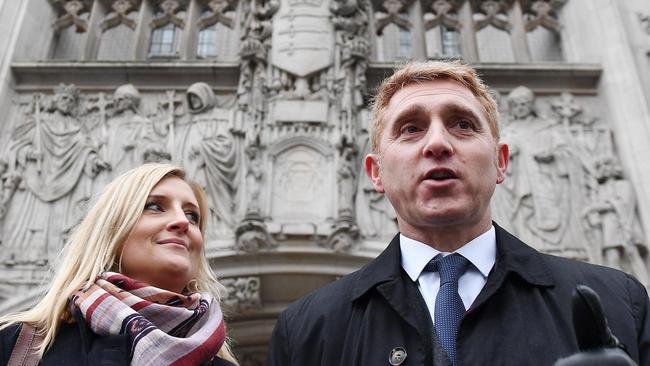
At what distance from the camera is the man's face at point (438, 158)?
189 cm

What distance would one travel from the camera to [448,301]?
69.9 inches

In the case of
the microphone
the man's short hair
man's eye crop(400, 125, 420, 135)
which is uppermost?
the man's short hair

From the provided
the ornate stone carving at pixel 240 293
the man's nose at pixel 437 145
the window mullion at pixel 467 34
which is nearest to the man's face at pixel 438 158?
the man's nose at pixel 437 145

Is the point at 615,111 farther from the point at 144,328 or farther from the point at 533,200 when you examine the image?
the point at 144,328

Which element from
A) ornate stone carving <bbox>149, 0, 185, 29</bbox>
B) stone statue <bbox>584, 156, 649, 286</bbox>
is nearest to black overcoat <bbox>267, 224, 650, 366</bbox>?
stone statue <bbox>584, 156, 649, 286</bbox>

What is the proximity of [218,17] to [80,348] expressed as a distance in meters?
7.20

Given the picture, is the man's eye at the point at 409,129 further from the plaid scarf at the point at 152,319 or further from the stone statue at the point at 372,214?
the stone statue at the point at 372,214

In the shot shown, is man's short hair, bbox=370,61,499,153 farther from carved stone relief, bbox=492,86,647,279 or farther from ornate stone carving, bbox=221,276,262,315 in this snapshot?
carved stone relief, bbox=492,86,647,279

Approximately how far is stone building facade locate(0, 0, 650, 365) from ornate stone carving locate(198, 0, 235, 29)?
0.16 metres

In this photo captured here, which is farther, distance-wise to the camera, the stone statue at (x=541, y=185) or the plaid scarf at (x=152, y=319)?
the stone statue at (x=541, y=185)

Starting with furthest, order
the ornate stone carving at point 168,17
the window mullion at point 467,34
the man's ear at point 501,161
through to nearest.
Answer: the ornate stone carving at point 168,17 → the window mullion at point 467,34 → the man's ear at point 501,161

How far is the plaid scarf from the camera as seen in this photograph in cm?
192

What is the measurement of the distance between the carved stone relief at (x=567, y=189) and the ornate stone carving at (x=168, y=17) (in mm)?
4821

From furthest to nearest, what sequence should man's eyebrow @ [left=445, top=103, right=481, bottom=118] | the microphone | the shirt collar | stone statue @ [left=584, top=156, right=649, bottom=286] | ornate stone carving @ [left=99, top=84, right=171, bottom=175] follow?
ornate stone carving @ [left=99, top=84, right=171, bottom=175], stone statue @ [left=584, top=156, right=649, bottom=286], man's eyebrow @ [left=445, top=103, right=481, bottom=118], the shirt collar, the microphone
